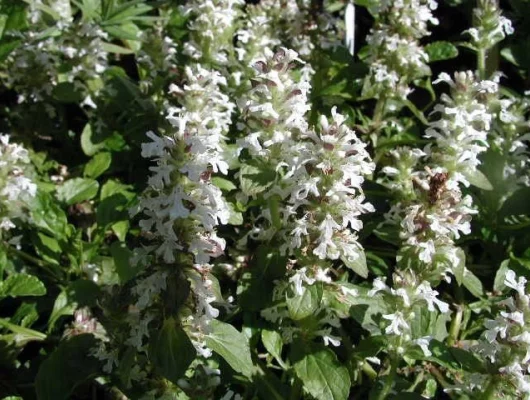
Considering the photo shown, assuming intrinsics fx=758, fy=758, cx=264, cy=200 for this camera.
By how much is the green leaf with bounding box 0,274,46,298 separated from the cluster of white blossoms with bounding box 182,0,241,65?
134 cm

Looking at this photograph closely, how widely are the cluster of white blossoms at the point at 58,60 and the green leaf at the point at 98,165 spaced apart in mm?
362

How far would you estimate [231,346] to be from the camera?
2402 mm

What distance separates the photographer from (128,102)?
3.69 meters

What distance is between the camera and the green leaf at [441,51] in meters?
3.88

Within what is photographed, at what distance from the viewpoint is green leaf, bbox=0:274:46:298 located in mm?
2731

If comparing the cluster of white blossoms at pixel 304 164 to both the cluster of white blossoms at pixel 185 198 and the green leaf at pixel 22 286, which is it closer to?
the cluster of white blossoms at pixel 185 198

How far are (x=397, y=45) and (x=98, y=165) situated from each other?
1.50m

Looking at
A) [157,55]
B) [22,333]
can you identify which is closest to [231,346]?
[22,333]

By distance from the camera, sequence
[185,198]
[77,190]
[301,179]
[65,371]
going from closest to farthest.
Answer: [185,198], [301,179], [65,371], [77,190]

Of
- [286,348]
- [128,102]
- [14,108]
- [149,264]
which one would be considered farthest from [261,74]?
[14,108]

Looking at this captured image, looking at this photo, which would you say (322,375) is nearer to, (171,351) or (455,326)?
(171,351)

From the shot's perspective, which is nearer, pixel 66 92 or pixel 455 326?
pixel 455 326

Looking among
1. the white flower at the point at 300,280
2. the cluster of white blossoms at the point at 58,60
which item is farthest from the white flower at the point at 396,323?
the cluster of white blossoms at the point at 58,60

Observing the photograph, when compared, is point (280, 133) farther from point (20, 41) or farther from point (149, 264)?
point (20, 41)
